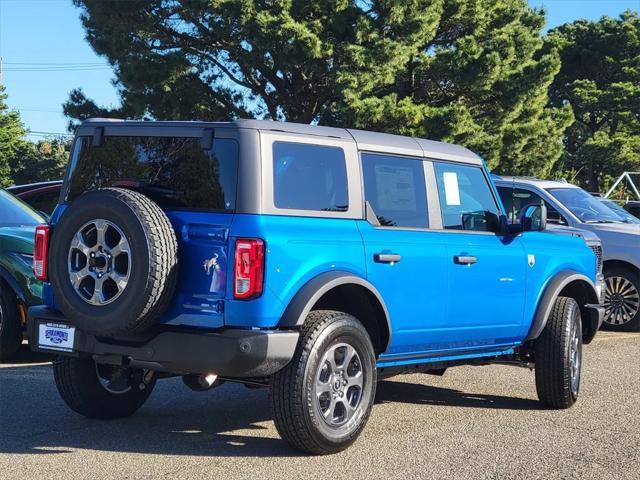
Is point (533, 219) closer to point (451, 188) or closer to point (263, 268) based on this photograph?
point (451, 188)

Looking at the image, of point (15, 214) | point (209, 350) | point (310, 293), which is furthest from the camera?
point (15, 214)

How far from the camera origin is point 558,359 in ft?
23.5

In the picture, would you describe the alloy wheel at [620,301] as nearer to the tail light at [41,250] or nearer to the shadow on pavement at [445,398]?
the shadow on pavement at [445,398]

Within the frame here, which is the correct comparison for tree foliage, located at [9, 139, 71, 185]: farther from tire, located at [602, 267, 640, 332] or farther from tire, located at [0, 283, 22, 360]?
tire, located at [0, 283, 22, 360]

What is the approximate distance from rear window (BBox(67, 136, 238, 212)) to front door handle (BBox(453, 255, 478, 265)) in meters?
1.90

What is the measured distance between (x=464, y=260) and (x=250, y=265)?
1.99 meters

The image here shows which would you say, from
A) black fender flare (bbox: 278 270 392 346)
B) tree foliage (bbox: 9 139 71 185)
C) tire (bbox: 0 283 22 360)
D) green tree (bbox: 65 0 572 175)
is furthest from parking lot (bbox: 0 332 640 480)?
tree foliage (bbox: 9 139 71 185)

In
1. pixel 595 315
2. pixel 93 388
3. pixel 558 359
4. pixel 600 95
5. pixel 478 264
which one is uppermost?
pixel 600 95

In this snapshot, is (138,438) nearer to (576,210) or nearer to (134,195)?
(134,195)

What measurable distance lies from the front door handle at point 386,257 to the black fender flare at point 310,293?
27cm

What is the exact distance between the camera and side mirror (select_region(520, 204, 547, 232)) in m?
6.99

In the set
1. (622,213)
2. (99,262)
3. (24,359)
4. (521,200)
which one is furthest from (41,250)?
(622,213)

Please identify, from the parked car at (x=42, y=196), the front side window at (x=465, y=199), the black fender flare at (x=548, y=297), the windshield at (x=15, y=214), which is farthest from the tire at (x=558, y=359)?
the parked car at (x=42, y=196)

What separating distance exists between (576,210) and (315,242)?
8217 mm
